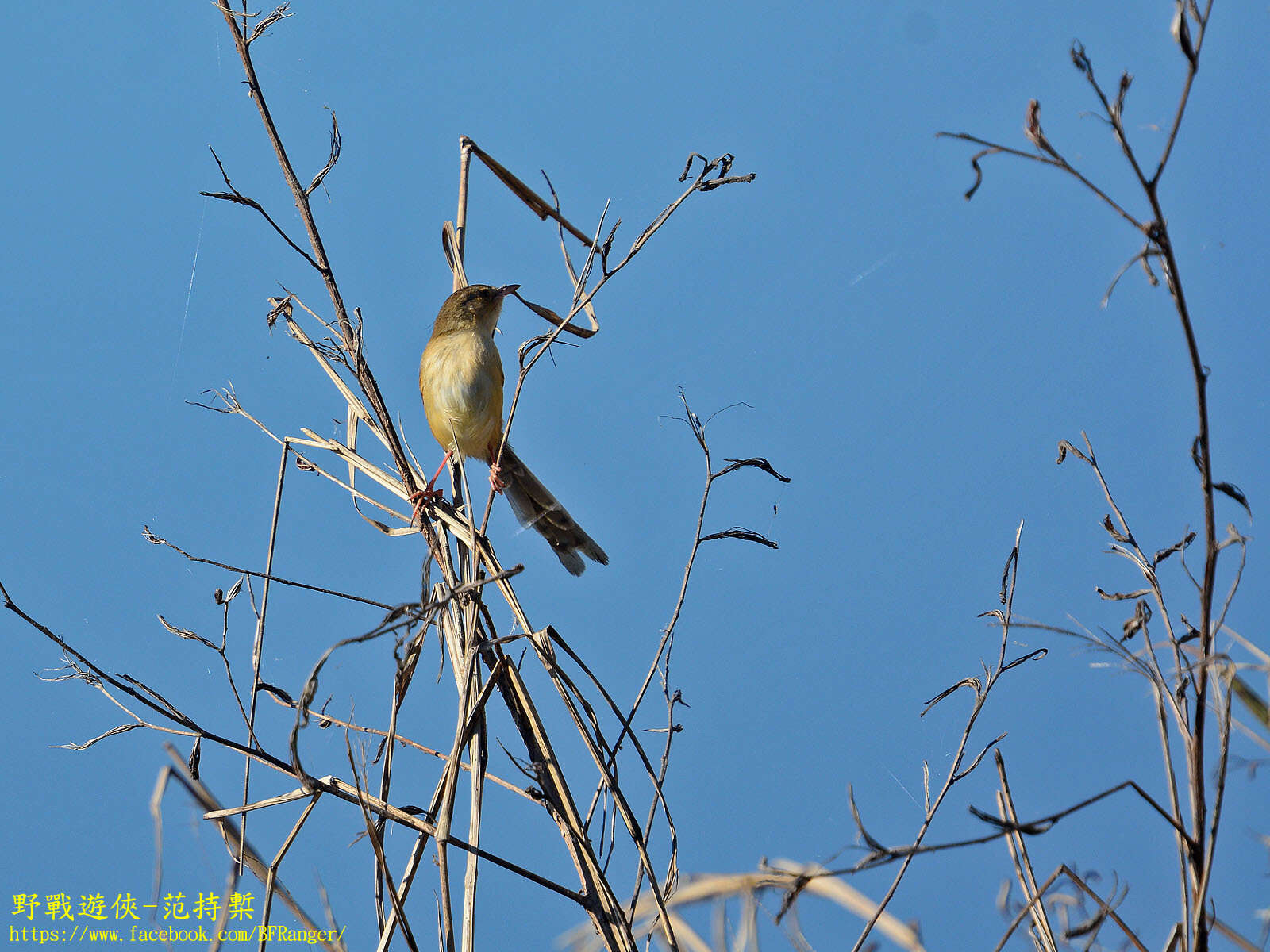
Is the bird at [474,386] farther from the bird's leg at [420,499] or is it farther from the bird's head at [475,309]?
the bird's leg at [420,499]

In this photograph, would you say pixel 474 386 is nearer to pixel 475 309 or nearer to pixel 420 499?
pixel 475 309

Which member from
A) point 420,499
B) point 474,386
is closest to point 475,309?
point 474,386

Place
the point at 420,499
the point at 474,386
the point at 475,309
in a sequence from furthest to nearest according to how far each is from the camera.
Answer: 1. the point at 475,309
2. the point at 474,386
3. the point at 420,499

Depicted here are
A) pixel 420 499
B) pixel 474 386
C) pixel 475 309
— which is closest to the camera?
pixel 420 499

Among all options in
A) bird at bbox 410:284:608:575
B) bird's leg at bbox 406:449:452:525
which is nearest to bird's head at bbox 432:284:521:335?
bird at bbox 410:284:608:575

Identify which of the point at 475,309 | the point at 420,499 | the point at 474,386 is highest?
the point at 475,309

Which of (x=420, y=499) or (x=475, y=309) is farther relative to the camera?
(x=475, y=309)

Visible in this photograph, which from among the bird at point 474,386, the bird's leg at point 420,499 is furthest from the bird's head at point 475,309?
the bird's leg at point 420,499

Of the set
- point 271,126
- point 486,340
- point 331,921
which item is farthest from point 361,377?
point 486,340

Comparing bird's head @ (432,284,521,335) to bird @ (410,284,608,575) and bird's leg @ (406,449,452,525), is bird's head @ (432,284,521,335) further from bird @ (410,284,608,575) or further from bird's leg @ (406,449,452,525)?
bird's leg @ (406,449,452,525)

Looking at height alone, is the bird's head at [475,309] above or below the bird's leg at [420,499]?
above

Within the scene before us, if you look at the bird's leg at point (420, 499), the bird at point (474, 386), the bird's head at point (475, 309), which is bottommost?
the bird's leg at point (420, 499)

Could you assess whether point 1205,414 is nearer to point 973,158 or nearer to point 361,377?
point 973,158

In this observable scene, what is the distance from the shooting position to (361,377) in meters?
2.22
